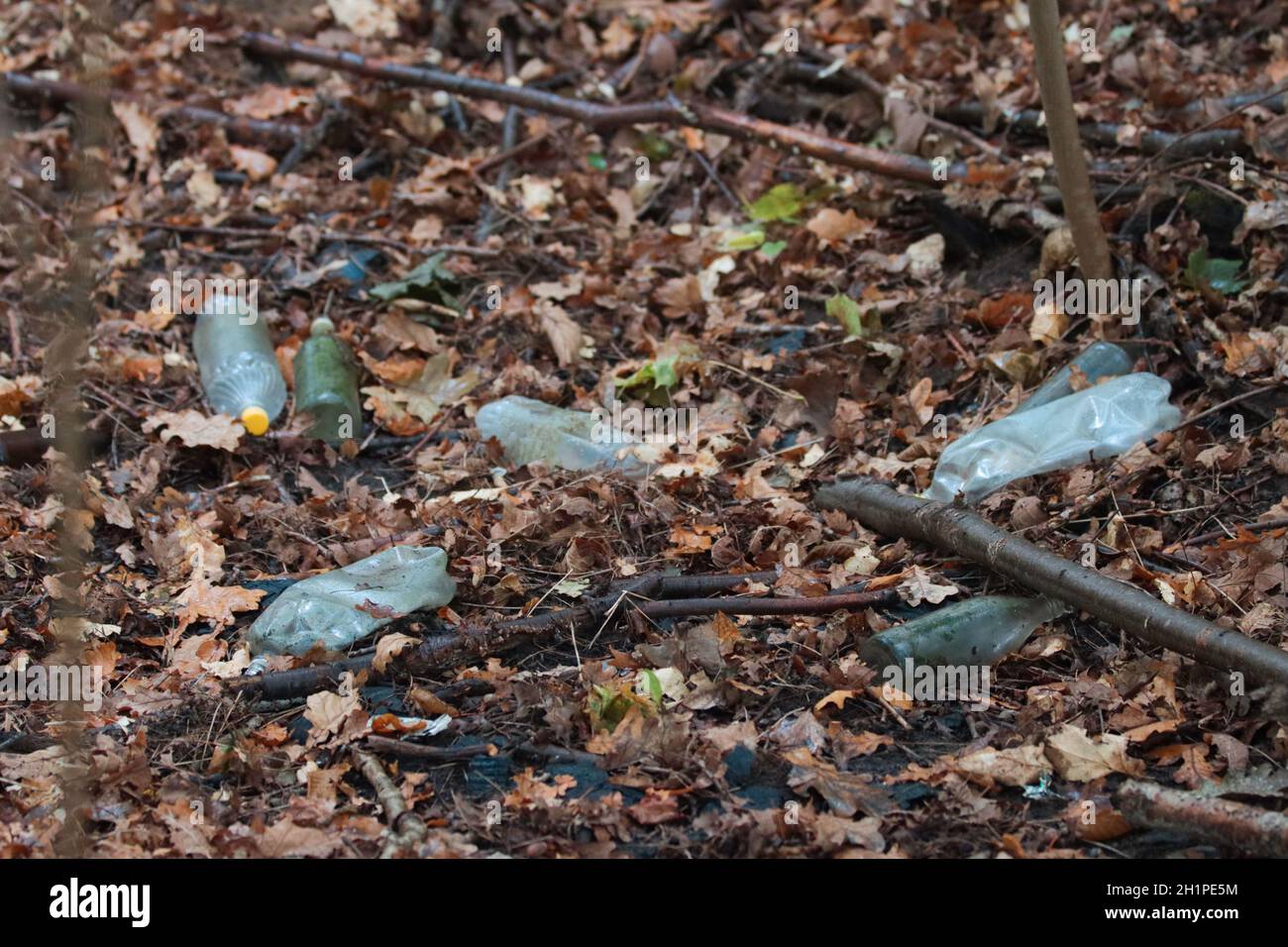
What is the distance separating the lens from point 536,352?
215 inches

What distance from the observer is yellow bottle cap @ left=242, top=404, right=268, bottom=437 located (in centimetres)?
477

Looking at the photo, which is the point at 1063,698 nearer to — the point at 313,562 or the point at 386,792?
the point at 386,792

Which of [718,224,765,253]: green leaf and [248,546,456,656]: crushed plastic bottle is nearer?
[248,546,456,656]: crushed plastic bottle

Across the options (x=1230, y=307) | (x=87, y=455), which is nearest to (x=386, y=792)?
(x=87, y=455)

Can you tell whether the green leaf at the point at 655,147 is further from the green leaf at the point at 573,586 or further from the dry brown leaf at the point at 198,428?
the green leaf at the point at 573,586

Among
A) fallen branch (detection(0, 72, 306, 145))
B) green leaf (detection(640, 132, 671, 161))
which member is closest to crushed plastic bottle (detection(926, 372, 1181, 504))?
green leaf (detection(640, 132, 671, 161))

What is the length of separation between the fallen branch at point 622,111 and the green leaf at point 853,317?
0.86m

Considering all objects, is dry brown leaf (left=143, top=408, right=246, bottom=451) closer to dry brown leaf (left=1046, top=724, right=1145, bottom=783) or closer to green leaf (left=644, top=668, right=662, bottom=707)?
green leaf (left=644, top=668, right=662, bottom=707)

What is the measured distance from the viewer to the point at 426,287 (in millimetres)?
5715

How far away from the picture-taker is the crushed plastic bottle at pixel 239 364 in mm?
5016

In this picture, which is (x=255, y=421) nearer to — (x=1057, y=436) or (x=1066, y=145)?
(x=1057, y=436)

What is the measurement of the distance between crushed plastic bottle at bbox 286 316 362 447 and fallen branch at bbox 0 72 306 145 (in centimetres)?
189

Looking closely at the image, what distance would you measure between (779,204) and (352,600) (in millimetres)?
3230
